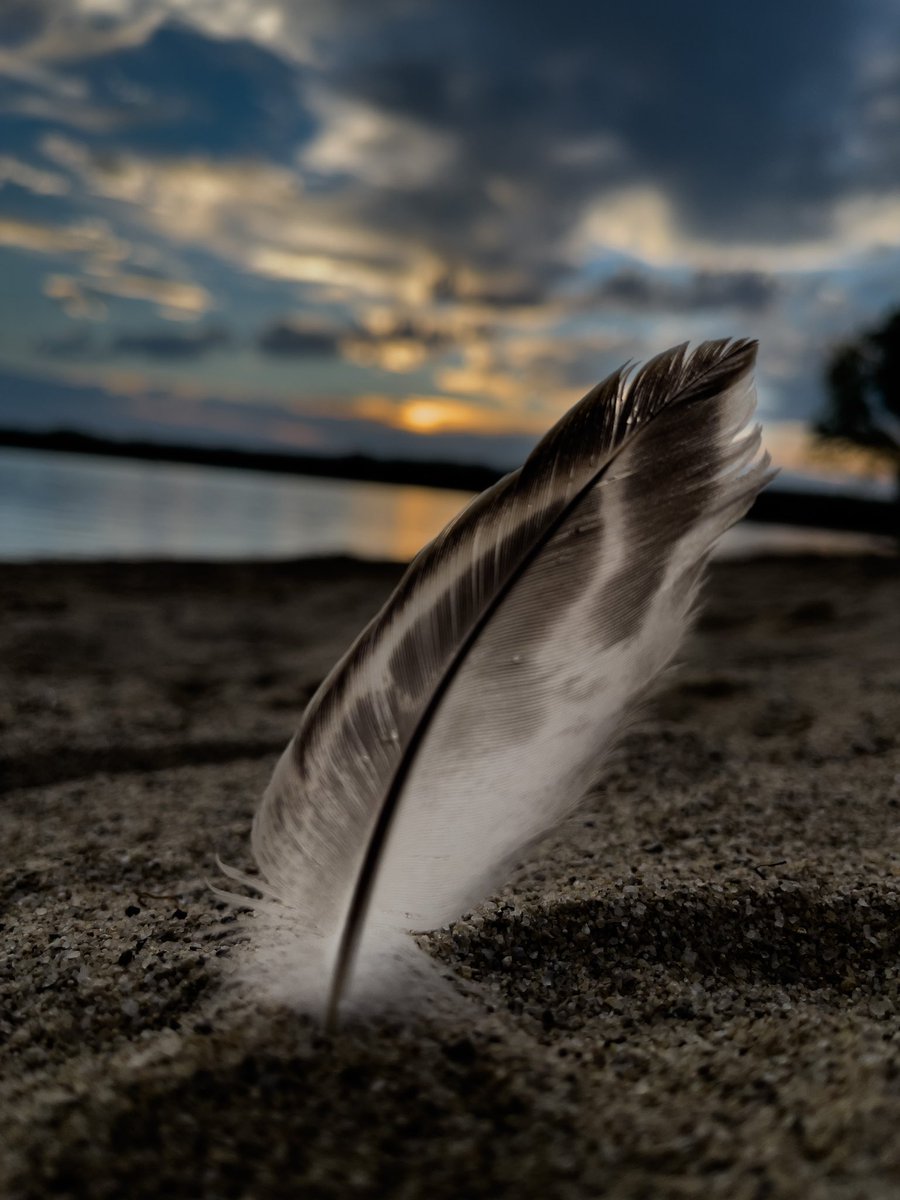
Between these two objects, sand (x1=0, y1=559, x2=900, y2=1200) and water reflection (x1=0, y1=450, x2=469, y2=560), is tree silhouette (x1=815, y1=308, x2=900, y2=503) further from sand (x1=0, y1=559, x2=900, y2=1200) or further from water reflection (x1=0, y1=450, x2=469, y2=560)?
sand (x1=0, y1=559, x2=900, y2=1200)

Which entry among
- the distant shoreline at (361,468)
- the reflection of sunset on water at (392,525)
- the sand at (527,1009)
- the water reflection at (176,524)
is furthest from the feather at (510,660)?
the distant shoreline at (361,468)

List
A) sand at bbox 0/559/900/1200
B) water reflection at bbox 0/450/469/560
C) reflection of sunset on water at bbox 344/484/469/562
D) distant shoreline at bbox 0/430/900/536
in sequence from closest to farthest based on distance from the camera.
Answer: sand at bbox 0/559/900/1200 → water reflection at bbox 0/450/469/560 → reflection of sunset on water at bbox 344/484/469/562 → distant shoreline at bbox 0/430/900/536

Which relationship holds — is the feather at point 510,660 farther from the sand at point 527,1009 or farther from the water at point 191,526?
the water at point 191,526

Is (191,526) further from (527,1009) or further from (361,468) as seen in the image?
(361,468)

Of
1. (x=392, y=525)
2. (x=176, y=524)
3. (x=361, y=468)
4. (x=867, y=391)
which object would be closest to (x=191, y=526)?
(x=176, y=524)

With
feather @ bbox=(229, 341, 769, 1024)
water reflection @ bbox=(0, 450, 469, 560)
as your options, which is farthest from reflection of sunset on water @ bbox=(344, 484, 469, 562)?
feather @ bbox=(229, 341, 769, 1024)

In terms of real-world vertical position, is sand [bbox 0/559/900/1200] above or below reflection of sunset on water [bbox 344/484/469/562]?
below

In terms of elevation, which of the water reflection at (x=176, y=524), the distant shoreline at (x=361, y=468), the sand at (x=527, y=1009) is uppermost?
the distant shoreline at (x=361, y=468)
